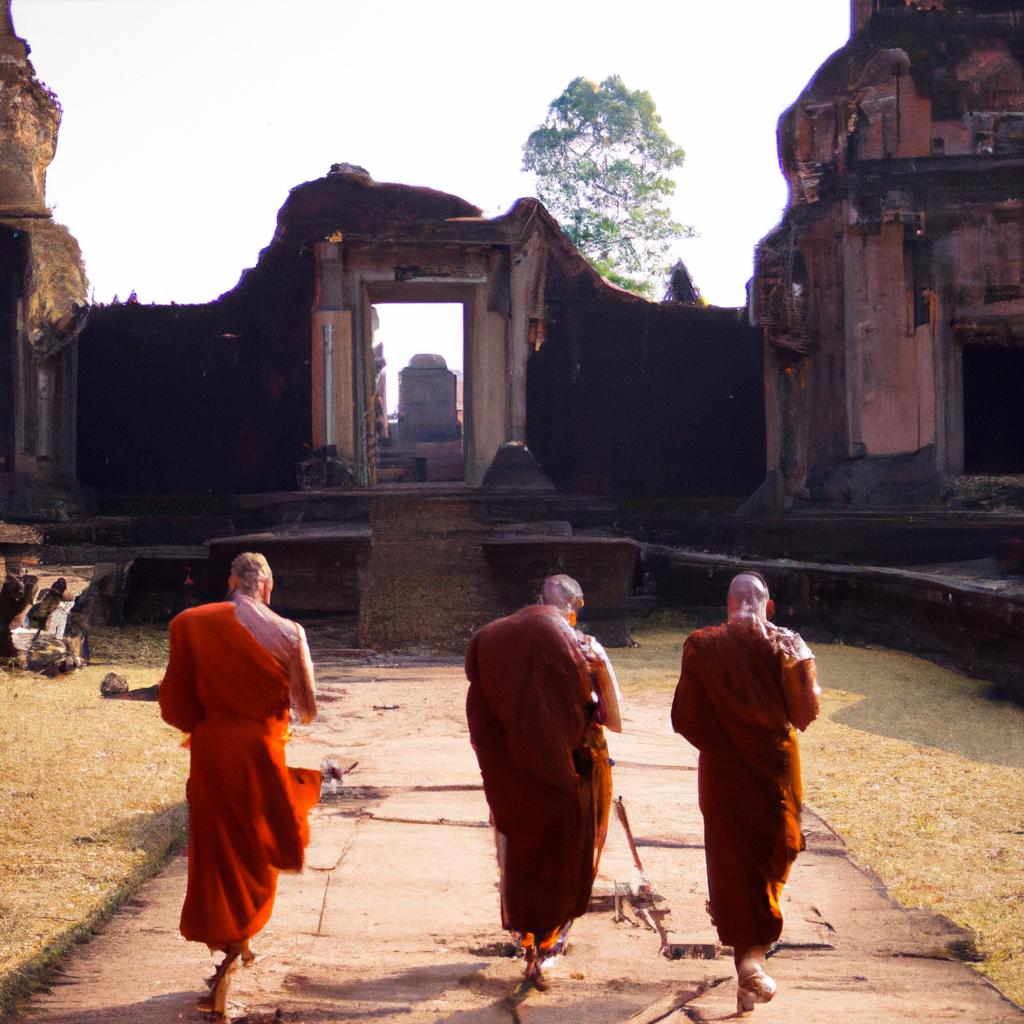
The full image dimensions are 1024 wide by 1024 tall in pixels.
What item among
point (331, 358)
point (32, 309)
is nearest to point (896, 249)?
point (331, 358)

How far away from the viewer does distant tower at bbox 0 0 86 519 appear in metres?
13.2

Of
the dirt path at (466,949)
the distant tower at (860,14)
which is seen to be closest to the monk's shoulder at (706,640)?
Result: the dirt path at (466,949)

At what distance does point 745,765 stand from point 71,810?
3.27 m

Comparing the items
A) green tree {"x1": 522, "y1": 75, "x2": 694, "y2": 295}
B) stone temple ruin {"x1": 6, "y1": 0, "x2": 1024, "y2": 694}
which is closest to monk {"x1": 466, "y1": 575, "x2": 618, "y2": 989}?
stone temple ruin {"x1": 6, "y1": 0, "x2": 1024, "y2": 694}

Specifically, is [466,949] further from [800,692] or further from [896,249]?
[896,249]

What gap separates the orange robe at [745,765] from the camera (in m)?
4.03

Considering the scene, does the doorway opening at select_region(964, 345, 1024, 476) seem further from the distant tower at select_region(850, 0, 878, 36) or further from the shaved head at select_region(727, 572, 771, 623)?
the shaved head at select_region(727, 572, 771, 623)

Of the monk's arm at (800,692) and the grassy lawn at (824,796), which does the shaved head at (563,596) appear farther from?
the grassy lawn at (824,796)

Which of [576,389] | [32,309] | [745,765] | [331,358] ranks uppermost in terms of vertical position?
[32,309]

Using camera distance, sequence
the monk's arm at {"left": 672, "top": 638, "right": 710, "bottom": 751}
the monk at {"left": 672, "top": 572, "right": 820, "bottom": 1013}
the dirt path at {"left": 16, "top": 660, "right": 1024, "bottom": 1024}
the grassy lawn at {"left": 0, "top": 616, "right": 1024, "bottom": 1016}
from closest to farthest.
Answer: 1. the dirt path at {"left": 16, "top": 660, "right": 1024, "bottom": 1024}
2. the monk at {"left": 672, "top": 572, "right": 820, "bottom": 1013}
3. the monk's arm at {"left": 672, "top": 638, "right": 710, "bottom": 751}
4. the grassy lawn at {"left": 0, "top": 616, "right": 1024, "bottom": 1016}

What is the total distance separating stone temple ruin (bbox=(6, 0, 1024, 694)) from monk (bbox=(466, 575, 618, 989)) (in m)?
7.10

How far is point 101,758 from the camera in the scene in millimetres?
6840

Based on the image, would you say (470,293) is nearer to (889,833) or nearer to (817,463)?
(817,463)

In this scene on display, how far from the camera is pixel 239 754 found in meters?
4.00
